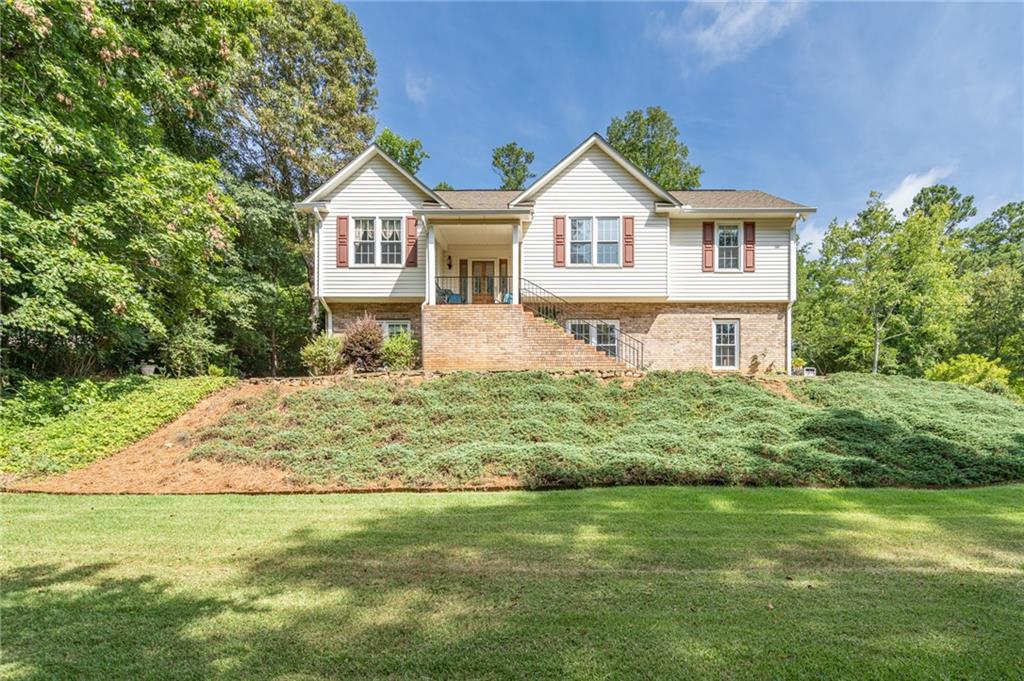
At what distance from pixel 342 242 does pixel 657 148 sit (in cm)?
2174

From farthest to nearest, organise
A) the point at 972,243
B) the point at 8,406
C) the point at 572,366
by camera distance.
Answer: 1. the point at 972,243
2. the point at 572,366
3. the point at 8,406

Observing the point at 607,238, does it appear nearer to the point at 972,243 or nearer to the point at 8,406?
the point at 8,406

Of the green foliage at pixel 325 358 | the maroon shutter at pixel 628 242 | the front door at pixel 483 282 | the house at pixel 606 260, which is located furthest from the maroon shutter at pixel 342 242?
the maroon shutter at pixel 628 242

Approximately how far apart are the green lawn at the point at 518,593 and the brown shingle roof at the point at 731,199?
1256cm

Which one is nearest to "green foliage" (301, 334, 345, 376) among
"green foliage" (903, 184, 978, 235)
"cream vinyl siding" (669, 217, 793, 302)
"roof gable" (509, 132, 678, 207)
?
"roof gable" (509, 132, 678, 207)

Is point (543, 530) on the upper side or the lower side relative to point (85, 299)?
lower

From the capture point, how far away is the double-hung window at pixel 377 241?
1573cm

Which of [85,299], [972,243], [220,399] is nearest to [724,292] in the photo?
[220,399]

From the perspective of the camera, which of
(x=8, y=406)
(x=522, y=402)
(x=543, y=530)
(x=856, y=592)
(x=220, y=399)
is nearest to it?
(x=856, y=592)

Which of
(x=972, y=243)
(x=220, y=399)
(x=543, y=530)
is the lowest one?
(x=543, y=530)

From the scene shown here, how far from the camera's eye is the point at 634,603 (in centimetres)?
325

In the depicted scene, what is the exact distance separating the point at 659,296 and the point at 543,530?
11884mm

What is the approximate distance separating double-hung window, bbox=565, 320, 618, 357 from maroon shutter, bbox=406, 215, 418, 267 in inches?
227

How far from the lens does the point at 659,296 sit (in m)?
15.3
